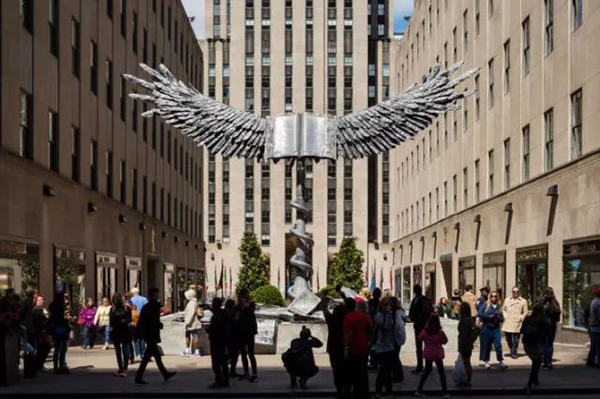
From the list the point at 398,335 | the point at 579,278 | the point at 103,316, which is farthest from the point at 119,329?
the point at 579,278

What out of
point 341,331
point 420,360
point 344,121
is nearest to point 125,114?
point 344,121

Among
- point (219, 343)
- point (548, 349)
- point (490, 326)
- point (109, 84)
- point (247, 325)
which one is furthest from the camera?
point (109, 84)

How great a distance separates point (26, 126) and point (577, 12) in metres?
16.1

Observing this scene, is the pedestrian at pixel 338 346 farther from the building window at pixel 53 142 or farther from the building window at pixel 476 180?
the building window at pixel 476 180

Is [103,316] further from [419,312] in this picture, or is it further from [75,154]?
[419,312]

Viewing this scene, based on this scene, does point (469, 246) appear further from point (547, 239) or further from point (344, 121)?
point (344, 121)

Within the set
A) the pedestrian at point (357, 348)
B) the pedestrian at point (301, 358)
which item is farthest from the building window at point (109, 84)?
the pedestrian at point (357, 348)

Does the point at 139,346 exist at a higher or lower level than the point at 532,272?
lower

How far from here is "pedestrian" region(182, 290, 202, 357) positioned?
2191 cm

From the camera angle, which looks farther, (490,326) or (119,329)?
(490,326)

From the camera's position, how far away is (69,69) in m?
30.5

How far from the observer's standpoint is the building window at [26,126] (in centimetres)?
2562

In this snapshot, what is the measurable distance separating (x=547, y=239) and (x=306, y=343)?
15.9 metres

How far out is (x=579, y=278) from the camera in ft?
87.0
